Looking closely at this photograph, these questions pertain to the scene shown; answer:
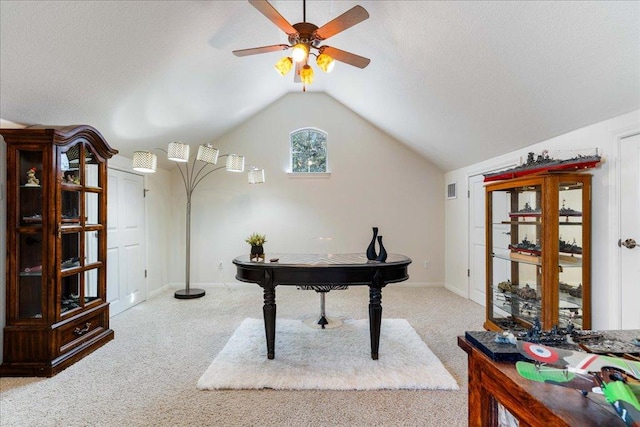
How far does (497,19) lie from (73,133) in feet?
11.0

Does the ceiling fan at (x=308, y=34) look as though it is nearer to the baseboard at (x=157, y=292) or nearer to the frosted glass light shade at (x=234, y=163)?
the frosted glass light shade at (x=234, y=163)

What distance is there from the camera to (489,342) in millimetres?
1050

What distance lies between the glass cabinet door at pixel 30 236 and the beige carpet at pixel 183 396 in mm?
564

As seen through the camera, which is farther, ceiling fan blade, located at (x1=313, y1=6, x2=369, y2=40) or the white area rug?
the white area rug

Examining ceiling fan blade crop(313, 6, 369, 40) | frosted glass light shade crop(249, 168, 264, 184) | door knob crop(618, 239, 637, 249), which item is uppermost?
ceiling fan blade crop(313, 6, 369, 40)

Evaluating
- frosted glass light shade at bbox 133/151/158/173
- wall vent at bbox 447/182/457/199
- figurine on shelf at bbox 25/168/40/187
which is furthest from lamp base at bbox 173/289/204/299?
wall vent at bbox 447/182/457/199

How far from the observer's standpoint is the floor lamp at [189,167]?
12.0 feet

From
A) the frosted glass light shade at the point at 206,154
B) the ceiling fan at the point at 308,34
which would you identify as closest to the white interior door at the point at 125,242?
the frosted glass light shade at the point at 206,154

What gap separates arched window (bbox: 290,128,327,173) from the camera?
5605mm

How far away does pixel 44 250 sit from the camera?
8.20ft

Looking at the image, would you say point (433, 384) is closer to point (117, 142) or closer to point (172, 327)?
point (172, 327)

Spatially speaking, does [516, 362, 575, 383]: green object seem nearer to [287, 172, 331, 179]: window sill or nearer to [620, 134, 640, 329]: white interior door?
[620, 134, 640, 329]: white interior door

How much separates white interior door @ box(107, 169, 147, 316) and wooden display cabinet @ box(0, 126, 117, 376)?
109cm

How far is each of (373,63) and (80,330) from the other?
12.6 feet
